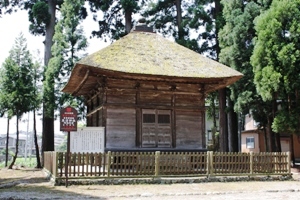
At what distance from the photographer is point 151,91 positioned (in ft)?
56.2

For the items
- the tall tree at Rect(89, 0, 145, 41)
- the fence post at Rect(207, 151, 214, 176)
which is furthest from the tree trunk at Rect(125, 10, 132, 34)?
the fence post at Rect(207, 151, 214, 176)

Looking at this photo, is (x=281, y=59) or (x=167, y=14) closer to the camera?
(x=281, y=59)

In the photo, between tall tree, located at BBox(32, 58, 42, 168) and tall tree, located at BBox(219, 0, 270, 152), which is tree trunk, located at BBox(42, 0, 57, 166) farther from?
tall tree, located at BBox(219, 0, 270, 152)

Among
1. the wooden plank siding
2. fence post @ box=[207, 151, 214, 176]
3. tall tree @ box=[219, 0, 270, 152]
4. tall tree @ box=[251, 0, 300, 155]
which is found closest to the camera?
fence post @ box=[207, 151, 214, 176]

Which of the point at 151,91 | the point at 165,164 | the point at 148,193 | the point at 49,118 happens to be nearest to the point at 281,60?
the point at 151,91

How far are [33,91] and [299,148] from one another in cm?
2655

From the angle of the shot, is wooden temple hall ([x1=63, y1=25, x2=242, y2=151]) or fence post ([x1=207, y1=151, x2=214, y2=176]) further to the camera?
wooden temple hall ([x1=63, y1=25, x2=242, y2=151])

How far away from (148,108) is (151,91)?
0.79 m

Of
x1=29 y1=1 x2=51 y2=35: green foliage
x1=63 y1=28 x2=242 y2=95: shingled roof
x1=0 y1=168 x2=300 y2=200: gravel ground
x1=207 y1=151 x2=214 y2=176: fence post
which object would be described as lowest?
x1=0 y1=168 x2=300 y2=200: gravel ground

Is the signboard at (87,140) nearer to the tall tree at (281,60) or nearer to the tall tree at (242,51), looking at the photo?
the tall tree at (281,60)

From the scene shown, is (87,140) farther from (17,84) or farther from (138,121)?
(17,84)

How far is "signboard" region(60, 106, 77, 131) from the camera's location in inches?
512

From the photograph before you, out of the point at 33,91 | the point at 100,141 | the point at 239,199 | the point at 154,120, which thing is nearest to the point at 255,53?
the point at 154,120

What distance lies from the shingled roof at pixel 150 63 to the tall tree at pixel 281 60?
3524 millimetres
